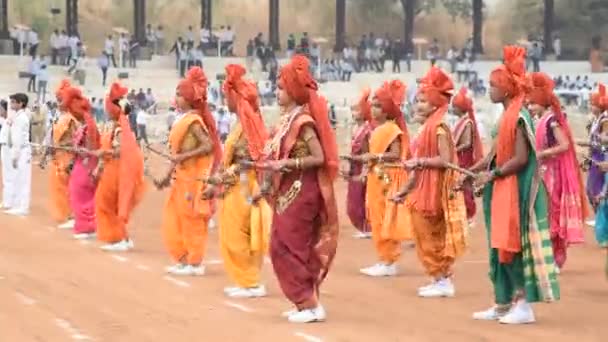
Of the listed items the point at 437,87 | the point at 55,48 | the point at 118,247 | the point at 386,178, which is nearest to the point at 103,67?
the point at 55,48

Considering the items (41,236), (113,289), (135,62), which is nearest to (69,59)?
(135,62)

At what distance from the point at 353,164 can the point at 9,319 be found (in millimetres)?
7418

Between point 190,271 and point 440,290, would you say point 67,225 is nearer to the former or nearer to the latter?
point 190,271

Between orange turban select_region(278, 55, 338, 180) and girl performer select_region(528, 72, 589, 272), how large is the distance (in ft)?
8.37

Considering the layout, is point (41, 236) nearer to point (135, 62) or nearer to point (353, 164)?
point (353, 164)

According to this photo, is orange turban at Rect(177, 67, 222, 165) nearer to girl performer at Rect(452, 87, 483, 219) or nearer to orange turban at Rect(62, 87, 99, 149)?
girl performer at Rect(452, 87, 483, 219)

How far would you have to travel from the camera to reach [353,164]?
18500 millimetres

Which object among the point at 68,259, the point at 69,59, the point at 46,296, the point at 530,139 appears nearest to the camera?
the point at 530,139

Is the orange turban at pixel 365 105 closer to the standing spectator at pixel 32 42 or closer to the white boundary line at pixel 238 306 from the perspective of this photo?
the white boundary line at pixel 238 306

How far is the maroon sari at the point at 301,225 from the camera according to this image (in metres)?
11.3

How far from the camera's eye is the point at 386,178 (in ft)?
49.6

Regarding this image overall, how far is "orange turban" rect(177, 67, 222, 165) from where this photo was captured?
14.1 metres

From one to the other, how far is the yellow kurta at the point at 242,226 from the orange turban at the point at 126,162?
3.34 m

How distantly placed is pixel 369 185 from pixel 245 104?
2774mm
